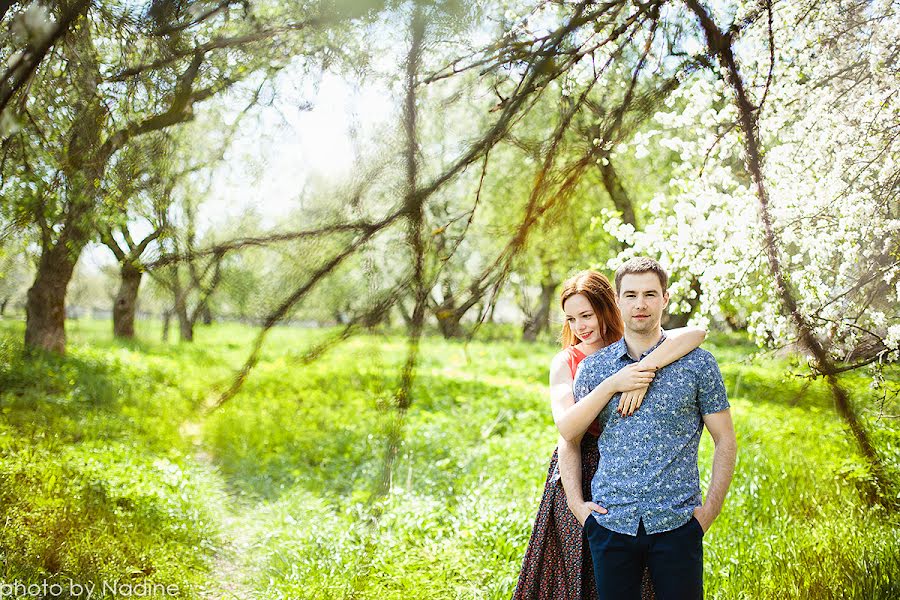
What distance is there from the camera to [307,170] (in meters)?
2.49

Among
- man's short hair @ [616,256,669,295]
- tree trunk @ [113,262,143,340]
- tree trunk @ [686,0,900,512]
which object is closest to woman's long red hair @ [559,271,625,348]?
man's short hair @ [616,256,669,295]

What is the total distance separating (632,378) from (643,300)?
0.24 m

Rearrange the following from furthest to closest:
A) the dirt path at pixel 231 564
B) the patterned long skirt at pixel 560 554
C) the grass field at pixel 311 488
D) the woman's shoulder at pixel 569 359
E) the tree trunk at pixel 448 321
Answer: the dirt path at pixel 231 564 < the grass field at pixel 311 488 < the tree trunk at pixel 448 321 < the woman's shoulder at pixel 569 359 < the patterned long skirt at pixel 560 554

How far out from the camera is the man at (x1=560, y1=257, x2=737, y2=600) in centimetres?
186

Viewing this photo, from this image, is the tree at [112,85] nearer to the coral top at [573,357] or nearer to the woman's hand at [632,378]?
the coral top at [573,357]

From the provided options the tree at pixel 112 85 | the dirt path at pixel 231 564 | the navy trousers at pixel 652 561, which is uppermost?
the tree at pixel 112 85

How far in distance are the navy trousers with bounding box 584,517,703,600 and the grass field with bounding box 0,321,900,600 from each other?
0.97 metres

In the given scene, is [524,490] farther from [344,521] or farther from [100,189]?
[100,189]

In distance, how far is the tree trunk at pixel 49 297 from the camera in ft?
10.3

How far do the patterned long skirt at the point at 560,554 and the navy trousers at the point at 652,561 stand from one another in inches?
8.2

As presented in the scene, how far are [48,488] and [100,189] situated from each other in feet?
5.76

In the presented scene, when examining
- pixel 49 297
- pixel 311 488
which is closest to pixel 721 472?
pixel 49 297

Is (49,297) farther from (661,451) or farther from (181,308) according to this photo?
(661,451)

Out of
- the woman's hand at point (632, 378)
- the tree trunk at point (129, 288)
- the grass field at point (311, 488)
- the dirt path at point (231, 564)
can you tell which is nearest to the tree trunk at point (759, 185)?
the grass field at point (311, 488)
